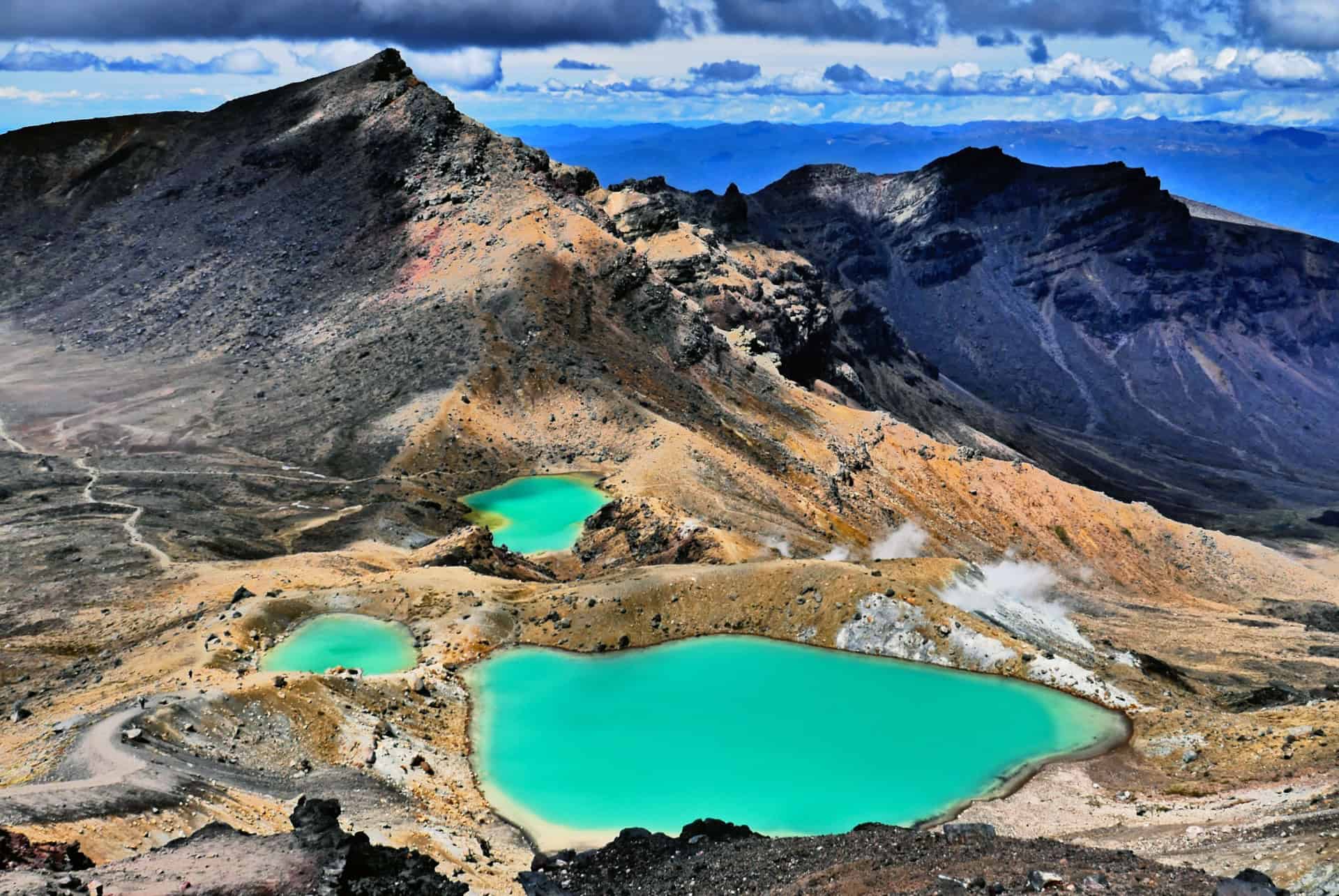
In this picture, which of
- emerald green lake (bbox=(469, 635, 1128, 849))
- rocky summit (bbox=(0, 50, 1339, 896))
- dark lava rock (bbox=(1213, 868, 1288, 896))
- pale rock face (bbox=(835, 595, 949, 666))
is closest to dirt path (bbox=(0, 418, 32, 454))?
rocky summit (bbox=(0, 50, 1339, 896))

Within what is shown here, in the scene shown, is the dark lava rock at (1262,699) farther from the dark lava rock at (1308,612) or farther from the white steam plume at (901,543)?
the dark lava rock at (1308,612)

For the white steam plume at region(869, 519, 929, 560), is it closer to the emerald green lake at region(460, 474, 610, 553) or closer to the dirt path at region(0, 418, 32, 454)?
the emerald green lake at region(460, 474, 610, 553)

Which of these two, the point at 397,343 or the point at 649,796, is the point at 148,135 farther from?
the point at 649,796

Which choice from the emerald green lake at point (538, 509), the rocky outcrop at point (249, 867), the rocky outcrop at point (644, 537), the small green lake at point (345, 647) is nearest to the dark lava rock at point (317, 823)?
the rocky outcrop at point (249, 867)

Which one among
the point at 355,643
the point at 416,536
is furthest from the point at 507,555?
the point at 355,643

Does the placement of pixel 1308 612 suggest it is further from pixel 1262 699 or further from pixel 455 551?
pixel 455 551

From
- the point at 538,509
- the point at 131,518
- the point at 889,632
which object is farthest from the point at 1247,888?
the point at 131,518
